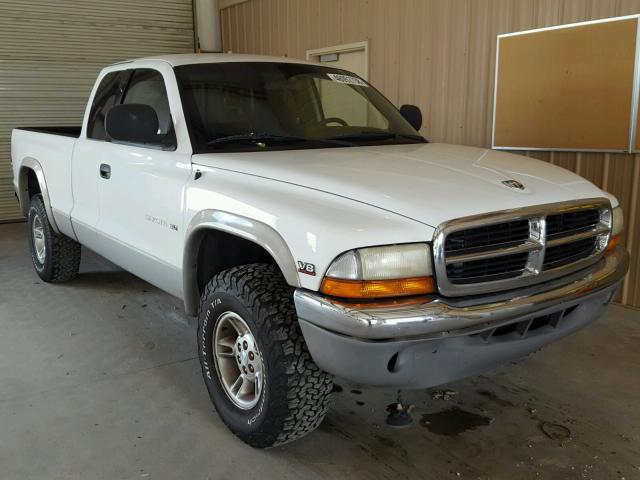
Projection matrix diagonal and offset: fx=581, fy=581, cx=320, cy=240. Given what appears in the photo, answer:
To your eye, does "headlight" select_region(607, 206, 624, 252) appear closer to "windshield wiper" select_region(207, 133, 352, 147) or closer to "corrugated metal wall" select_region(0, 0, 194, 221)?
"windshield wiper" select_region(207, 133, 352, 147)

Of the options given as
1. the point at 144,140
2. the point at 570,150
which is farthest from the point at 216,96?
the point at 570,150

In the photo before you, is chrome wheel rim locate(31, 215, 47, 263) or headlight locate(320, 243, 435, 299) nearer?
headlight locate(320, 243, 435, 299)

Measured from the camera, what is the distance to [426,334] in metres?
2.04

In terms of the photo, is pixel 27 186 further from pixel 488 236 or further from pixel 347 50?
pixel 488 236

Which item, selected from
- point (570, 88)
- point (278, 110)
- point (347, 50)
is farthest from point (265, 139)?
point (347, 50)

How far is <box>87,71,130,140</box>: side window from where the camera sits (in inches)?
160

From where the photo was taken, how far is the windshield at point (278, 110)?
10.1ft

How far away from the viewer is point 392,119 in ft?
12.4

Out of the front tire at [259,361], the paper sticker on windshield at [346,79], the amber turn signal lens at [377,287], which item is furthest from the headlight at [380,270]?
the paper sticker on windshield at [346,79]

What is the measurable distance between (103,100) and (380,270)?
119 inches

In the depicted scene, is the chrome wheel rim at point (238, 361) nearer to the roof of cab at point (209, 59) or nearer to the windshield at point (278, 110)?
the windshield at point (278, 110)

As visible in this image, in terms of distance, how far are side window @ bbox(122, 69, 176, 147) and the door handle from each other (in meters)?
0.48

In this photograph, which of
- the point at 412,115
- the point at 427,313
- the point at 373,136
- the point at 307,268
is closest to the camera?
the point at 427,313

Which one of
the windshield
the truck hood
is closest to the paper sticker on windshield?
the windshield
